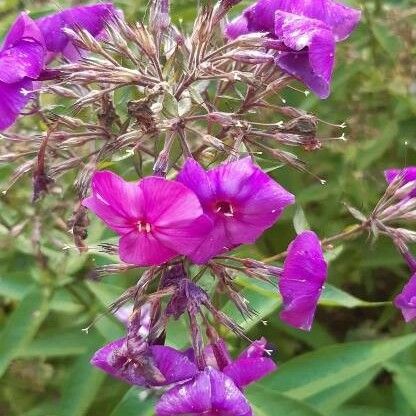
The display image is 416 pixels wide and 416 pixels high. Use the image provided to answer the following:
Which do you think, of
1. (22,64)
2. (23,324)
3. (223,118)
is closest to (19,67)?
(22,64)

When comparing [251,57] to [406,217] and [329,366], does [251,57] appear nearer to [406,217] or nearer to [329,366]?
[406,217]

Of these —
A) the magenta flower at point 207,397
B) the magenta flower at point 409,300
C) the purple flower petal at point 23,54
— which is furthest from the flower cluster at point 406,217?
the purple flower petal at point 23,54

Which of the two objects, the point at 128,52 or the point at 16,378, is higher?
the point at 128,52

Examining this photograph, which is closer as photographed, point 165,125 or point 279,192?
point 279,192

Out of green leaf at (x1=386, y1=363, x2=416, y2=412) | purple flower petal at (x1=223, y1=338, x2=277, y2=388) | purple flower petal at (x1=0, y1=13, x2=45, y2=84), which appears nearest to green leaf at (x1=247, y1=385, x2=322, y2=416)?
green leaf at (x1=386, y1=363, x2=416, y2=412)

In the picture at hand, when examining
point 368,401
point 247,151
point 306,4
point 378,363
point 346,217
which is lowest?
point 368,401

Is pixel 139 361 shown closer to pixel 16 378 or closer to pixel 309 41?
pixel 309 41

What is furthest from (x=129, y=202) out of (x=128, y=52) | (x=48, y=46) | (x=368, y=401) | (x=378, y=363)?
(x=368, y=401)
